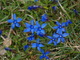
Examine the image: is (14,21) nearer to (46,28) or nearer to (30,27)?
(30,27)

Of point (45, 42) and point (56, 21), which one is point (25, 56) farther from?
point (56, 21)

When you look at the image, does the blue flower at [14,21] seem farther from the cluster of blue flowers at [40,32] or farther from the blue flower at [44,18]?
the blue flower at [44,18]

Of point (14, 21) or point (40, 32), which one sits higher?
point (14, 21)

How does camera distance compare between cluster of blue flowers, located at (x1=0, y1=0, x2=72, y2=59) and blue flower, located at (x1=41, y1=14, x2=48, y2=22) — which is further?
blue flower, located at (x1=41, y1=14, x2=48, y2=22)

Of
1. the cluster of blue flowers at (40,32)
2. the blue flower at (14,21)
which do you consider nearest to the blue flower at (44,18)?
the cluster of blue flowers at (40,32)

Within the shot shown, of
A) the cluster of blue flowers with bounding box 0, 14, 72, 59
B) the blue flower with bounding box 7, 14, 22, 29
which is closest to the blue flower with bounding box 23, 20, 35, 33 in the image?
the cluster of blue flowers with bounding box 0, 14, 72, 59

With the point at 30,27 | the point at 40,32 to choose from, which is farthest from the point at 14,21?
the point at 40,32

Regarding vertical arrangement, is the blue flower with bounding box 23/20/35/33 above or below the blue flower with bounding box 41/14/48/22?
below

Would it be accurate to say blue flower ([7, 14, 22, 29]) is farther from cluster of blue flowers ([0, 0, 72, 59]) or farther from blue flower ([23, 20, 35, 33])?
blue flower ([23, 20, 35, 33])
